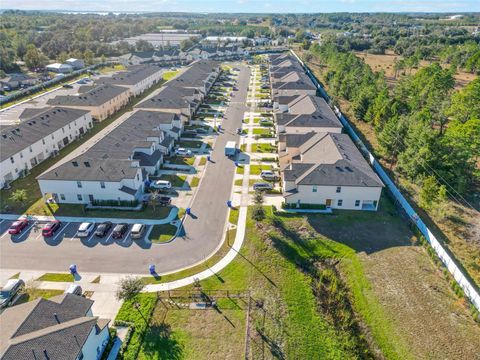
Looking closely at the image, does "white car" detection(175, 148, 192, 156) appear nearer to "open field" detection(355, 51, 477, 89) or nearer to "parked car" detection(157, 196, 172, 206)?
"parked car" detection(157, 196, 172, 206)

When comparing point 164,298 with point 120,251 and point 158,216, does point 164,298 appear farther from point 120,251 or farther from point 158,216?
point 158,216

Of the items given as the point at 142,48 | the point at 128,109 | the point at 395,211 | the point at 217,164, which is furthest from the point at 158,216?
the point at 142,48

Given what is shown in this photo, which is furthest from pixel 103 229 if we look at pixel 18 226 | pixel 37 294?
pixel 18 226

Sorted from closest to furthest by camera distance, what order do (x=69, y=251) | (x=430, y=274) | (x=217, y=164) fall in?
1. (x=430, y=274)
2. (x=69, y=251)
3. (x=217, y=164)

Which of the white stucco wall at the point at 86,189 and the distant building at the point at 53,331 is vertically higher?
the distant building at the point at 53,331

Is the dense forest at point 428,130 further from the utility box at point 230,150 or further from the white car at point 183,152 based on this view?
the white car at point 183,152

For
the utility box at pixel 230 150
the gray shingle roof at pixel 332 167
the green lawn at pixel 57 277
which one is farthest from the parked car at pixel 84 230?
the utility box at pixel 230 150
